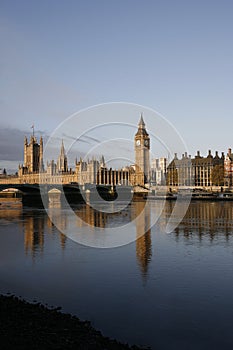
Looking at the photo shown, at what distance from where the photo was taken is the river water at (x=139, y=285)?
31.3 feet

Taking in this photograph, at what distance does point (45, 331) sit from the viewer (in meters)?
8.83

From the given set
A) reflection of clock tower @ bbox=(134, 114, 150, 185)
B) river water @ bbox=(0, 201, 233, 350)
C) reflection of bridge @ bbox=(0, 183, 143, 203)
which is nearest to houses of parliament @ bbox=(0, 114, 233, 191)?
reflection of clock tower @ bbox=(134, 114, 150, 185)

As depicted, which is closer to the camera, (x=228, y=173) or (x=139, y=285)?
(x=139, y=285)

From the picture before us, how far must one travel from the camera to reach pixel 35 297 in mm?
11852

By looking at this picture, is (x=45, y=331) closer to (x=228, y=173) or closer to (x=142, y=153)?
(x=228, y=173)

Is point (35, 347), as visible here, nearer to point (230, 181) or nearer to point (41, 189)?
point (41, 189)

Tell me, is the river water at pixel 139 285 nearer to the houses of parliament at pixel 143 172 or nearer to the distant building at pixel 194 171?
the houses of parliament at pixel 143 172

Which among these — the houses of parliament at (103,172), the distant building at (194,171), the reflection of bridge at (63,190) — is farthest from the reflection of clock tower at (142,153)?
the reflection of bridge at (63,190)

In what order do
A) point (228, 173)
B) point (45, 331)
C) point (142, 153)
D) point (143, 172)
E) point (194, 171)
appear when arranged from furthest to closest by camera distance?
point (142, 153)
point (143, 172)
point (194, 171)
point (228, 173)
point (45, 331)

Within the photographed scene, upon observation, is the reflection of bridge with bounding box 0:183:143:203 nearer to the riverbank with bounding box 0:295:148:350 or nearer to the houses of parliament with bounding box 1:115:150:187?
the houses of parliament with bounding box 1:115:150:187

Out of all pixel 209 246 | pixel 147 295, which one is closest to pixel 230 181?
pixel 209 246

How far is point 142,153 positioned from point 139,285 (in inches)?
6668

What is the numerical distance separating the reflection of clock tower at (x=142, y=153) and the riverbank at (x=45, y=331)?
→ 513 ft

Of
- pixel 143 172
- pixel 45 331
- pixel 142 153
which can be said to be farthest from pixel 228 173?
pixel 45 331
